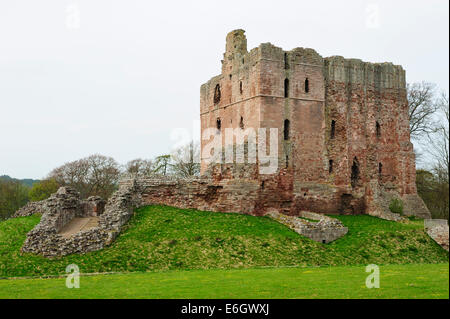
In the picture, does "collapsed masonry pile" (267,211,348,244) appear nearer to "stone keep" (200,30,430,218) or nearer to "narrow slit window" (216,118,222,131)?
"stone keep" (200,30,430,218)

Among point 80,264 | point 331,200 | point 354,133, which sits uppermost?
point 354,133

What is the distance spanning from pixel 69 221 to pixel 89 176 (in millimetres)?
26618

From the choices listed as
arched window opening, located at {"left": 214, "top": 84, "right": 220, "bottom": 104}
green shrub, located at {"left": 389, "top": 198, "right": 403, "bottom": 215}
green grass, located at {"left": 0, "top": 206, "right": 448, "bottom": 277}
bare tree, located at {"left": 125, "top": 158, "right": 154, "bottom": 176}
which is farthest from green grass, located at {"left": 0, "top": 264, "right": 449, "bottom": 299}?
bare tree, located at {"left": 125, "top": 158, "right": 154, "bottom": 176}

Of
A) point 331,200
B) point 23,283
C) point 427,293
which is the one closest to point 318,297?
point 427,293

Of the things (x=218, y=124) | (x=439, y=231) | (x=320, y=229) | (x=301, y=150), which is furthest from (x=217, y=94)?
(x=439, y=231)

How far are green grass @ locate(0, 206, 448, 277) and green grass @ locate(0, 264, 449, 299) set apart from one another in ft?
8.16

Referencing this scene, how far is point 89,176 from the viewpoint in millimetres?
50969

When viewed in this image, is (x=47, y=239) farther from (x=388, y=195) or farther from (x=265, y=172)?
(x=388, y=195)

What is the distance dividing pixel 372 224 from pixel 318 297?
17.0m

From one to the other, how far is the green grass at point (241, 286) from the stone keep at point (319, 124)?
11374 millimetres

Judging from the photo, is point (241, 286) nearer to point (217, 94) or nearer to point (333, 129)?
point (333, 129)

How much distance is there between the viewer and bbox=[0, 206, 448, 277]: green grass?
18219mm

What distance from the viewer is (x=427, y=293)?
10258mm

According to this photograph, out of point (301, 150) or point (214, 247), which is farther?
point (301, 150)
